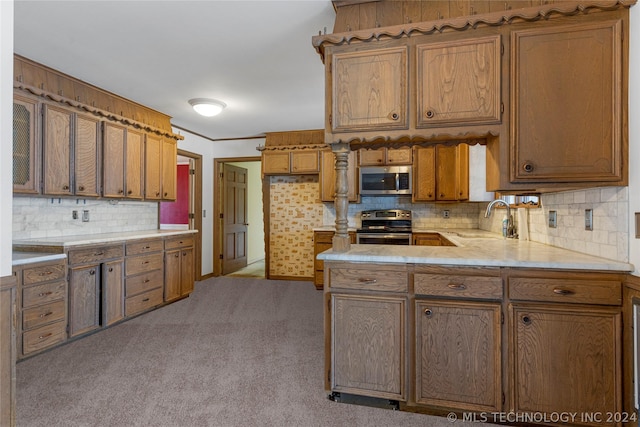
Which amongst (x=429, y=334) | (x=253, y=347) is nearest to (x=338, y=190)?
(x=429, y=334)

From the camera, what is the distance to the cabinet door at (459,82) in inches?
73.4

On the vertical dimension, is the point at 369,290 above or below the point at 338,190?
below

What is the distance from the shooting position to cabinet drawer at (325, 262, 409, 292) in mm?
1918

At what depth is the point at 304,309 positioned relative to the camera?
397 cm

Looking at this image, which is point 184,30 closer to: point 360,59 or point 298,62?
point 298,62

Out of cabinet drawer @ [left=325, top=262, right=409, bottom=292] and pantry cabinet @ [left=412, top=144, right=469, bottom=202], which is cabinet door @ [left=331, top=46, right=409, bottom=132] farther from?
pantry cabinet @ [left=412, top=144, right=469, bottom=202]

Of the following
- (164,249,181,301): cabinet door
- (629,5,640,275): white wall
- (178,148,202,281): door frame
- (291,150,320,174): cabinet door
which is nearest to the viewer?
(629,5,640,275): white wall

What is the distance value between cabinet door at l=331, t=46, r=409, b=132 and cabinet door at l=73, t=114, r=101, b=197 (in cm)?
271

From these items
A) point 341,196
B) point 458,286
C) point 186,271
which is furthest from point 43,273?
point 458,286

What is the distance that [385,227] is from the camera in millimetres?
4805

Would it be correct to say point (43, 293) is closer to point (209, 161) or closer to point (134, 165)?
point (134, 165)

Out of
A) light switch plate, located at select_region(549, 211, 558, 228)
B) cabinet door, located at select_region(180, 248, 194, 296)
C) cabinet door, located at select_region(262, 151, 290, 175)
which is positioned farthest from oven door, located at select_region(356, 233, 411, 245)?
cabinet door, located at select_region(180, 248, 194, 296)

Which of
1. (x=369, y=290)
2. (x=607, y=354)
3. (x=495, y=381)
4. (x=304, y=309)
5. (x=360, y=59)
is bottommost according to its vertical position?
(x=304, y=309)

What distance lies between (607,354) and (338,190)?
162 cm
